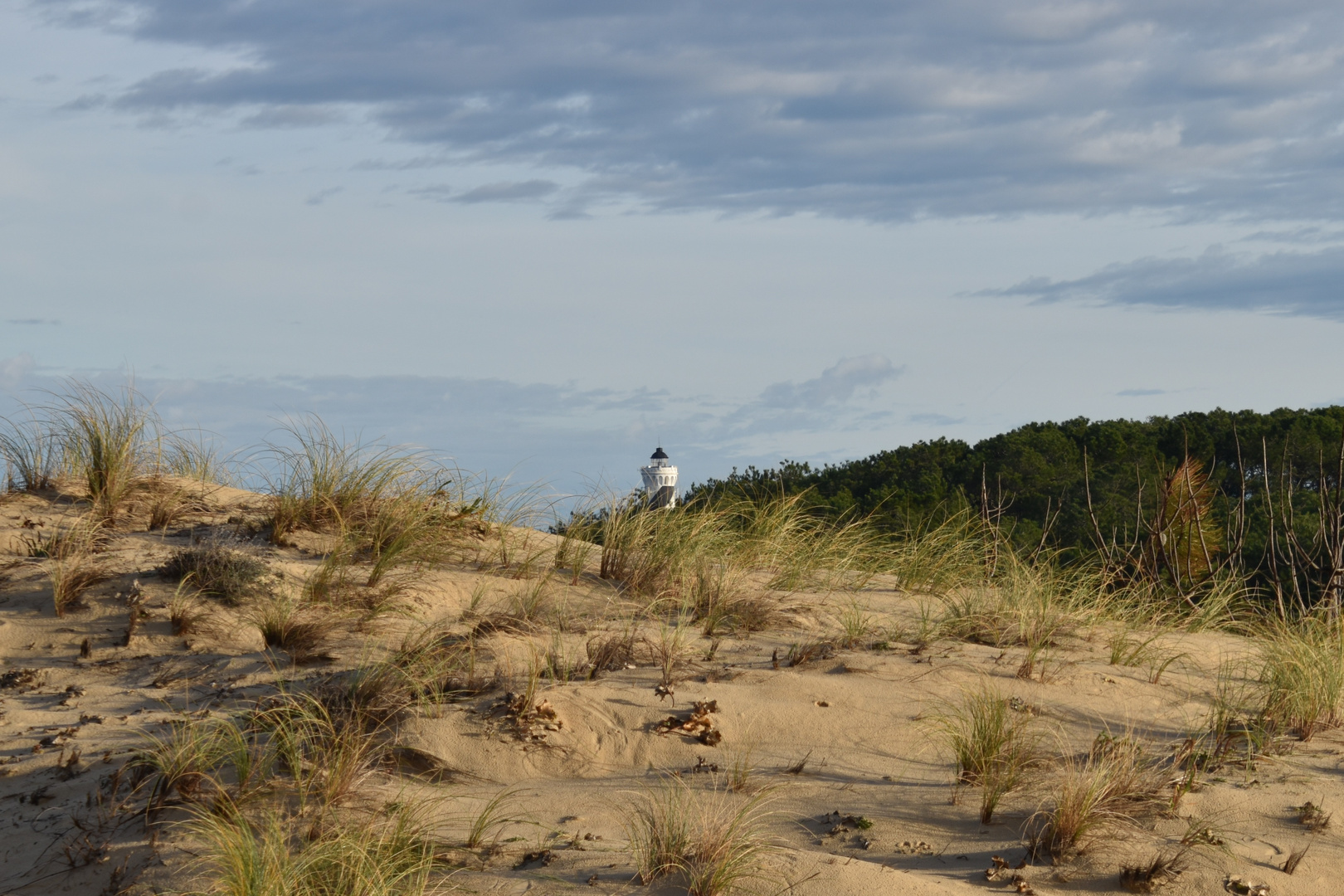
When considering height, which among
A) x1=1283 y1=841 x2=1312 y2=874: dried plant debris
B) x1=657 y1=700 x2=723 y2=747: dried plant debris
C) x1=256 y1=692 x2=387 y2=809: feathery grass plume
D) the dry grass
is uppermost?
the dry grass

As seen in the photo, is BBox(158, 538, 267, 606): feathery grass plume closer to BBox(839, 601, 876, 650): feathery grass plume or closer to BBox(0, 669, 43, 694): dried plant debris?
BBox(0, 669, 43, 694): dried plant debris

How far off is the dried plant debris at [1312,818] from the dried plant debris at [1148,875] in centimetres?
92

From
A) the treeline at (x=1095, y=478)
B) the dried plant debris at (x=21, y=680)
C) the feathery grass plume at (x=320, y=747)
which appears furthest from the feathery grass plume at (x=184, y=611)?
the treeline at (x=1095, y=478)

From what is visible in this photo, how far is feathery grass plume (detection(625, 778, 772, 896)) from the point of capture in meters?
3.87

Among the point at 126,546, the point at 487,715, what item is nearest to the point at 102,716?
the point at 487,715

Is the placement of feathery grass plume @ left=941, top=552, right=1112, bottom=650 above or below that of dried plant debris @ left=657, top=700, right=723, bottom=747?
above

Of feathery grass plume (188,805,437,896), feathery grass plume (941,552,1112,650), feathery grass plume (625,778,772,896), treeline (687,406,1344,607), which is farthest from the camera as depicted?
treeline (687,406,1344,607)

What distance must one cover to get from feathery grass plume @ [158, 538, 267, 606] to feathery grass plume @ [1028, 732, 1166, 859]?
5.02m

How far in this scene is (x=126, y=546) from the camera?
817cm

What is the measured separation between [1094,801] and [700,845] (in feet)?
5.27

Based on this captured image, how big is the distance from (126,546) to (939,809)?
20.2 feet

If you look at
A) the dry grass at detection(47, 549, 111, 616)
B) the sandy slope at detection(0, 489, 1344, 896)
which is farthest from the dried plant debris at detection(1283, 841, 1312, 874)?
the dry grass at detection(47, 549, 111, 616)

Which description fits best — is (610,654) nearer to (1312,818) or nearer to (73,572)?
(1312,818)

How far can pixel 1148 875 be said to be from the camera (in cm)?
420
